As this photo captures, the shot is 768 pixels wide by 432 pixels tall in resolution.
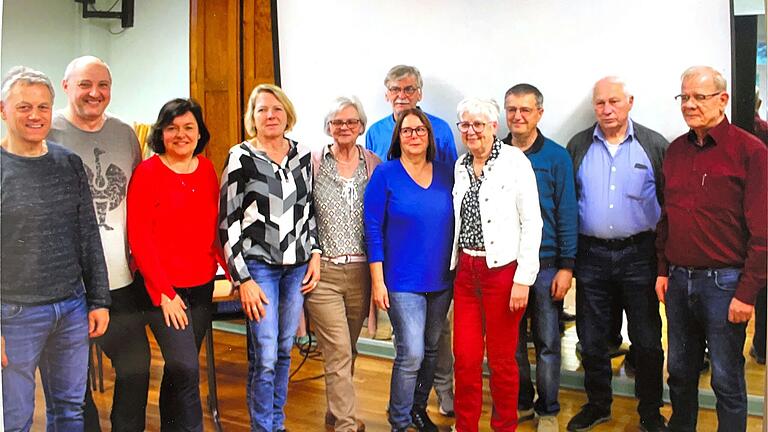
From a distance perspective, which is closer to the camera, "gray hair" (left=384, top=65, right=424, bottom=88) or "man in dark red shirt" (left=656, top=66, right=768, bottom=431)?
"man in dark red shirt" (left=656, top=66, right=768, bottom=431)

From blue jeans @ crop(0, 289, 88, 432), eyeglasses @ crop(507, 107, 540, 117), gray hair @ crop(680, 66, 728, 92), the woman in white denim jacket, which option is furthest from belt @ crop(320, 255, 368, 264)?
gray hair @ crop(680, 66, 728, 92)

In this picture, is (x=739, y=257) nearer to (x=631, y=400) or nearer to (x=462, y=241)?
(x=631, y=400)

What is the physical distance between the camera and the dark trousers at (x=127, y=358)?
2.17 meters

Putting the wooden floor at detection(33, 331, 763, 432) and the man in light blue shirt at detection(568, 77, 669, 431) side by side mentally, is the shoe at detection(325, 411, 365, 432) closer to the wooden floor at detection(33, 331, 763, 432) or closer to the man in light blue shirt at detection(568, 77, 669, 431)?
the wooden floor at detection(33, 331, 763, 432)

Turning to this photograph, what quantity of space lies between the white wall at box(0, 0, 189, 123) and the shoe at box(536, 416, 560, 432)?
1.51m

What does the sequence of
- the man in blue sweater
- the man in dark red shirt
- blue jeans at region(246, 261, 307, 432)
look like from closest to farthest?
the man in dark red shirt < the man in blue sweater < blue jeans at region(246, 261, 307, 432)

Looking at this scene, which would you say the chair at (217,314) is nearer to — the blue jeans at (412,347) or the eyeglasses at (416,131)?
the blue jeans at (412,347)

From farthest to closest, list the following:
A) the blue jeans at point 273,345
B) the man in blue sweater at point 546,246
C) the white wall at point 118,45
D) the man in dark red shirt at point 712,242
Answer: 1. the blue jeans at point 273,345
2. the man in blue sweater at point 546,246
3. the white wall at point 118,45
4. the man in dark red shirt at point 712,242

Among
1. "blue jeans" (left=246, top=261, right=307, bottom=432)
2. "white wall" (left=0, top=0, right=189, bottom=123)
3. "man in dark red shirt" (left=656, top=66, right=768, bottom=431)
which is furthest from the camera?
"blue jeans" (left=246, top=261, right=307, bottom=432)

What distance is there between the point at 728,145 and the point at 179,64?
163cm

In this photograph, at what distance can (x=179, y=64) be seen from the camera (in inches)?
87.8

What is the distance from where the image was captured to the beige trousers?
7.68ft

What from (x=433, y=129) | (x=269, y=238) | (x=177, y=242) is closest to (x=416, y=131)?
(x=433, y=129)

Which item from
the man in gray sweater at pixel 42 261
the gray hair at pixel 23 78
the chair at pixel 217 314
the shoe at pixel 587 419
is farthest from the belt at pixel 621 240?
the gray hair at pixel 23 78
